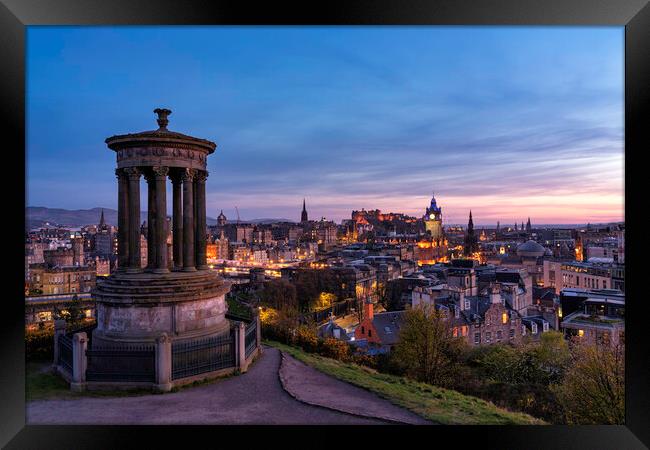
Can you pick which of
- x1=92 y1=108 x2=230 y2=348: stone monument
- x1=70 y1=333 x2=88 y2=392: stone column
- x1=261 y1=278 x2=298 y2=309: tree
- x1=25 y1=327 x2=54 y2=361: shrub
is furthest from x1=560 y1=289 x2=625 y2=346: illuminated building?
x1=25 y1=327 x2=54 y2=361: shrub

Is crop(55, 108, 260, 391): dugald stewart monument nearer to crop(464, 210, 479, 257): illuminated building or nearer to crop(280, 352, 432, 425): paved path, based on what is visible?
crop(280, 352, 432, 425): paved path

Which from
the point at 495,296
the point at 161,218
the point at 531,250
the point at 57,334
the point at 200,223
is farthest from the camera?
the point at 531,250

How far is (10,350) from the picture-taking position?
6.71m

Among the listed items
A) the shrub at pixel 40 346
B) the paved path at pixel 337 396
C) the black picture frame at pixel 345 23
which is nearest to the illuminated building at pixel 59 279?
the shrub at pixel 40 346

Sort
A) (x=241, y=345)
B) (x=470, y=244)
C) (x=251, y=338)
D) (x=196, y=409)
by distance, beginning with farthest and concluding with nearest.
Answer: (x=470, y=244), (x=251, y=338), (x=241, y=345), (x=196, y=409)

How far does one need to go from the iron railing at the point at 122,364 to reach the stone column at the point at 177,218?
339 centimetres

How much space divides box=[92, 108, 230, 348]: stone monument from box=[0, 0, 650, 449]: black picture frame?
3.23 meters

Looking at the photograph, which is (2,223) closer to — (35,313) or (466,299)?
(35,313)

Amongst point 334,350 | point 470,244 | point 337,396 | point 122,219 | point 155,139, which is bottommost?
point 334,350

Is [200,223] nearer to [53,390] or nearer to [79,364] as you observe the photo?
[79,364]

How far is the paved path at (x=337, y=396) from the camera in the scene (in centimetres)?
790

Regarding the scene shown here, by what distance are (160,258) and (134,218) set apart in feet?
4.39

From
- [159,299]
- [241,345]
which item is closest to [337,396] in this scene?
[241,345]

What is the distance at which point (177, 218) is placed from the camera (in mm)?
12234
